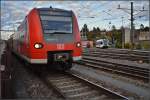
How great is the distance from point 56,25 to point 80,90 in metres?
3.78

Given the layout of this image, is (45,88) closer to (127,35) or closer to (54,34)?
(54,34)

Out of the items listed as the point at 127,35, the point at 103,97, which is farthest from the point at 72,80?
the point at 127,35

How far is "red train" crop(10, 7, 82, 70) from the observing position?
11.3 metres

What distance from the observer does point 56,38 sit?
11.5 meters

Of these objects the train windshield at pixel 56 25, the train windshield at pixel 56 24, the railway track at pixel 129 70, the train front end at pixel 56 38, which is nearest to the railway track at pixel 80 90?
the train front end at pixel 56 38

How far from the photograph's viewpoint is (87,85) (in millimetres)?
9500

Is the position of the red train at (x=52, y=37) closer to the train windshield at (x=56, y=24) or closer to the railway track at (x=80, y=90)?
the train windshield at (x=56, y=24)

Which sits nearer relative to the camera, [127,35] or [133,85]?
[133,85]

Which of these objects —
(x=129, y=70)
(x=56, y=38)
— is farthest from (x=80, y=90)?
(x=129, y=70)

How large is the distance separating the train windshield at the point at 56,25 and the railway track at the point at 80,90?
160cm

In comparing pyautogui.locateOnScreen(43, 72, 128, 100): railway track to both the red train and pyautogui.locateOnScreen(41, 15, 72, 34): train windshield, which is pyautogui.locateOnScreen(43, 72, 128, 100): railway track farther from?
pyautogui.locateOnScreen(41, 15, 72, 34): train windshield

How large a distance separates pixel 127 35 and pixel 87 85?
63.1m

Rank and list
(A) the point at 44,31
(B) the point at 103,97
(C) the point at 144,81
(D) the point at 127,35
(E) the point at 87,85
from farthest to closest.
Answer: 1. (D) the point at 127,35
2. (A) the point at 44,31
3. (C) the point at 144,81
4. (E) the point at 87,85
5. (B) the point at 103,97

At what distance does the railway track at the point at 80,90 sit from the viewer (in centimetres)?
784
